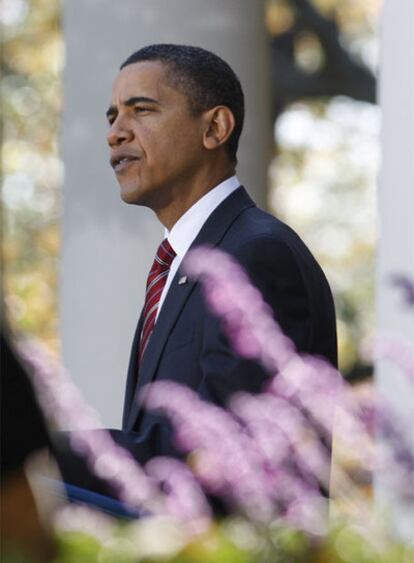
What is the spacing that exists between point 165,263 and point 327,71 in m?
13.7

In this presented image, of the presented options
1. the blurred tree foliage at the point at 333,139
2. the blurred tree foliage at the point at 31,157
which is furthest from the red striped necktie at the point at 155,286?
the blurred tree foliage at the point at 31,157

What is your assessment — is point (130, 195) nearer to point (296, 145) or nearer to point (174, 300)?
point (174, 300)

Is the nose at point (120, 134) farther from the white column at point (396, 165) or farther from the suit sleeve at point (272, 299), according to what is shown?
the white column at point (396, 165)

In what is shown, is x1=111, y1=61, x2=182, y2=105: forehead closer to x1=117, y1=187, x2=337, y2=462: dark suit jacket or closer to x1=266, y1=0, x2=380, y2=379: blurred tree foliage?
x1=117, y1=187, x2=337, y2=462: dark suit jacket

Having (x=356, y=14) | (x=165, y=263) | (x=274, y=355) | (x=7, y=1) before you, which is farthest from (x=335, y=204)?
(x=274, y=355)

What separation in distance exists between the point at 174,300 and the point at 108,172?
3352 millimetres

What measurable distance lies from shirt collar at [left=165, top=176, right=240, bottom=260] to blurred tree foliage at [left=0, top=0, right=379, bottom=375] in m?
12.0

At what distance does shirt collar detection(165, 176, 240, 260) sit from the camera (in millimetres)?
4703

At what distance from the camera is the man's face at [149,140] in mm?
4641

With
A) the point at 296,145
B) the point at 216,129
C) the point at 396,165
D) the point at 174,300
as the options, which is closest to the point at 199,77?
the point at 216,129

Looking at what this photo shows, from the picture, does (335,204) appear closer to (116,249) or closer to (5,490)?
(116,249)

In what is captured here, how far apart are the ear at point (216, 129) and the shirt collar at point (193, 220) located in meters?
0.13

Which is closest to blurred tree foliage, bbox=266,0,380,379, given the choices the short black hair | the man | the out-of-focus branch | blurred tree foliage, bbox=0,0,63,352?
the out-of-focus branch

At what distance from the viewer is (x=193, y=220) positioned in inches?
186
